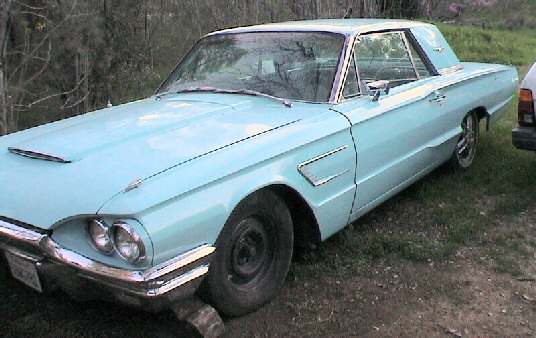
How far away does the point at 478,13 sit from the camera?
67.6 feet

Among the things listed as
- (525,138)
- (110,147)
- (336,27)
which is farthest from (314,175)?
(525,138)

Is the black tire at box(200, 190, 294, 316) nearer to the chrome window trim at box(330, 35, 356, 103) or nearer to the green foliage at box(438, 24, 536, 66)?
the chrome window trim at box(330, 35, 356, 103)

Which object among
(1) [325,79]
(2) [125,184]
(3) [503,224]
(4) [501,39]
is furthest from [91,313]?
(4) [501,39]

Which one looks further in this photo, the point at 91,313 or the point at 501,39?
the point at 501,39

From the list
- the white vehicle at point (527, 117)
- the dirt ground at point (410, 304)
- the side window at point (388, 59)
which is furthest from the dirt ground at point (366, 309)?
the side window at point (388, 59)

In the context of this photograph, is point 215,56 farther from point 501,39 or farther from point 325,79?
point 501,39

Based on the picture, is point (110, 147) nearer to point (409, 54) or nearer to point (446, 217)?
point (446, 217)

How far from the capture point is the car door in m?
3.73

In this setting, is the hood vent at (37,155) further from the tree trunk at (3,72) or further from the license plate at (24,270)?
the tree trunk at (3,72)

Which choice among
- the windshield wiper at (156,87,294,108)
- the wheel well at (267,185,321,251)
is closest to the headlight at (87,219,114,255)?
the wheel well at (267,185,321,251)

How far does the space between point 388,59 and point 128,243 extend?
2.78 metres

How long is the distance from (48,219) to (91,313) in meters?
0.83

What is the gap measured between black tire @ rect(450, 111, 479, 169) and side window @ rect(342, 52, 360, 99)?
5.16ft

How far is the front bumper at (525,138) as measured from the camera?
4.52 metres
